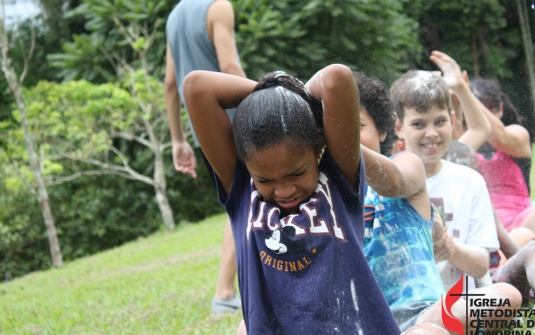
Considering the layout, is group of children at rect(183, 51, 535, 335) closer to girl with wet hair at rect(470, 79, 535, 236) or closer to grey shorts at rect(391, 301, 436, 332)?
grey shorts at rect(391, 301, 436, 332)

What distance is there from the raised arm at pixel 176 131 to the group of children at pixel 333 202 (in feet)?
5.10

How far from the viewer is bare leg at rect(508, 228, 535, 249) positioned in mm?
2801

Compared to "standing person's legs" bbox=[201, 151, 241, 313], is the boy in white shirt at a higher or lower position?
higher

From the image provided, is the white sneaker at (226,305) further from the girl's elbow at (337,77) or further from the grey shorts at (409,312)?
the girl's elbow at (337,77)

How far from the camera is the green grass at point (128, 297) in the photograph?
334 cm

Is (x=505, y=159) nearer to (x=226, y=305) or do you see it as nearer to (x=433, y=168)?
(x=433, y=168)

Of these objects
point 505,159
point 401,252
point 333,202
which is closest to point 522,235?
point 505,159

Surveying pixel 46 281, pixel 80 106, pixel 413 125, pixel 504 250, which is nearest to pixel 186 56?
pixel 413 125

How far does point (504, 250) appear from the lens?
2723 millimetres

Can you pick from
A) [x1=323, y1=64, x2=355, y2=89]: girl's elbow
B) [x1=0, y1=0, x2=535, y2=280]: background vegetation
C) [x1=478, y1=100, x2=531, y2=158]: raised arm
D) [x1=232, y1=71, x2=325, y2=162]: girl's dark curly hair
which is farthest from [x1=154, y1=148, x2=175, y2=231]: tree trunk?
[x1=323, y1=64, x2=355, y2=89]: girl's elbow

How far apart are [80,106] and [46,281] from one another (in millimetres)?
3987

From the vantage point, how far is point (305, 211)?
5.60 feet

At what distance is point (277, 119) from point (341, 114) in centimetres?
19

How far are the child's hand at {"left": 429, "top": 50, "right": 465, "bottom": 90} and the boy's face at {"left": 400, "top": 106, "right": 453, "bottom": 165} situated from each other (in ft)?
0.73
